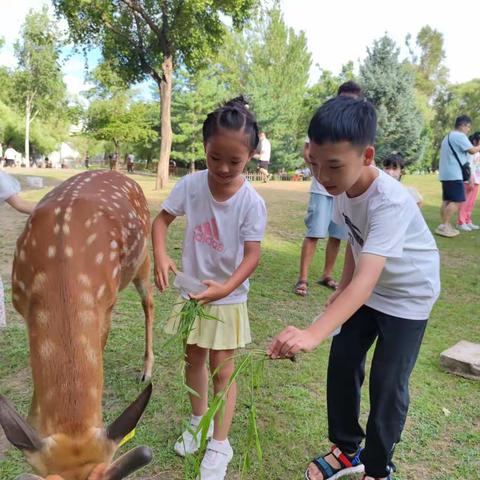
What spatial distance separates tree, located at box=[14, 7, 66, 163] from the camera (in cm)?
4310

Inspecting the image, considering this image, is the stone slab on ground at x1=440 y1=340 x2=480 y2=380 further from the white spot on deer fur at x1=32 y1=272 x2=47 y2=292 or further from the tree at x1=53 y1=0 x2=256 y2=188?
the tree at x1=53 y1=0 x2=256 y2=188

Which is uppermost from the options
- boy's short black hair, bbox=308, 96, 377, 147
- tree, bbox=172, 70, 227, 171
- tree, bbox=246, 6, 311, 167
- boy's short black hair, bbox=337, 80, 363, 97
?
tree, bbox=246, 6, 311, 167

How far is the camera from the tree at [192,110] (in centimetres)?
3238

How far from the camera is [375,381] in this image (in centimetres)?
228

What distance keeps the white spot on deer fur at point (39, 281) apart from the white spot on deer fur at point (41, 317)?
12 centimetres

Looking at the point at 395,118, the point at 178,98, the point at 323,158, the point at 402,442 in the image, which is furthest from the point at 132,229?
the point at 178,98

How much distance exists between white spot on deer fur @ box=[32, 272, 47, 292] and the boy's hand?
122 cm

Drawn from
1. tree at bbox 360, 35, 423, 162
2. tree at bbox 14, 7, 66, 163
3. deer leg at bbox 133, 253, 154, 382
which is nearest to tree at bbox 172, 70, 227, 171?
tree at bbox 360, 35, 423, 162

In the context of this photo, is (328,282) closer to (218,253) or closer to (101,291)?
(218,253)

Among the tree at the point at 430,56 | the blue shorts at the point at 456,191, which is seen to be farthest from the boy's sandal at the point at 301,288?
the tree at the point at 430,56

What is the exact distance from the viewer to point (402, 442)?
287cm

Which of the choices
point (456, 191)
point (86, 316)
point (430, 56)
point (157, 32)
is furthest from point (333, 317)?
point (430, 56)

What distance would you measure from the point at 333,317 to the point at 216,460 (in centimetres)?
122

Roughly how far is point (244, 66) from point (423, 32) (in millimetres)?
22425
